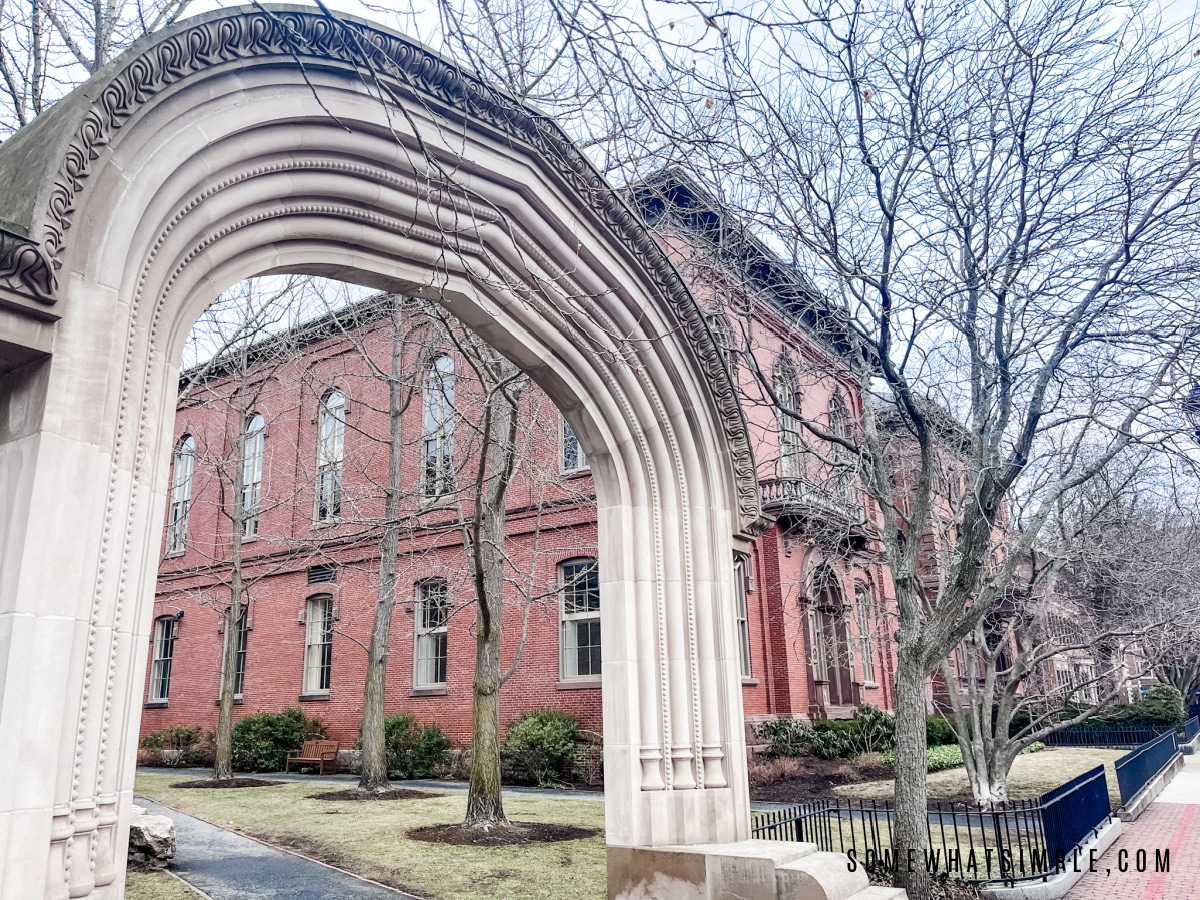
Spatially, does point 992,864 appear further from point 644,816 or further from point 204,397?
point 204,397

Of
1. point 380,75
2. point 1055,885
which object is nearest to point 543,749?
point 1055,885

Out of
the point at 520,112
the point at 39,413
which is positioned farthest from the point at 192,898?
the point at 520,112

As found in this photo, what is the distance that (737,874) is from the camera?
5348 mm

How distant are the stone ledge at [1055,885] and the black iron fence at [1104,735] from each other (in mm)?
19753

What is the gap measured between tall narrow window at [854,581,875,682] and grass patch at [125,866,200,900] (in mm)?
16116

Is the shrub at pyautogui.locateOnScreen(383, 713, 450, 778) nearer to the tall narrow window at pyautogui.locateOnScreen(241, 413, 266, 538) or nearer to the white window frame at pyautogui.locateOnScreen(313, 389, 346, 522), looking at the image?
the white window frame at pyautogui.locateOnScreen(313, 389, 346, 522)

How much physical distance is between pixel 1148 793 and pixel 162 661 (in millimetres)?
26402

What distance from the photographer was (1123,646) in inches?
573

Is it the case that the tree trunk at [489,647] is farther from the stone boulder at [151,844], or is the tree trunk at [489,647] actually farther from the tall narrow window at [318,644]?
the tall narrow window at [318,644]

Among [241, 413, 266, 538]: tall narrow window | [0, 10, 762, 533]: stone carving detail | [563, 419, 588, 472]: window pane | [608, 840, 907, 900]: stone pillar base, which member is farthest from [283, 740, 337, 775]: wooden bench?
[0, 10, 762, 533]: stone carving detail

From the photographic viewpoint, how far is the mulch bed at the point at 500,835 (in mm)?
10262

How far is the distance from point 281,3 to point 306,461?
20.0 m

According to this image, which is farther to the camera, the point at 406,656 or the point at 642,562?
the point at 406,656

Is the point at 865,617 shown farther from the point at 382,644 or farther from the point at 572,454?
the point at 382,644
